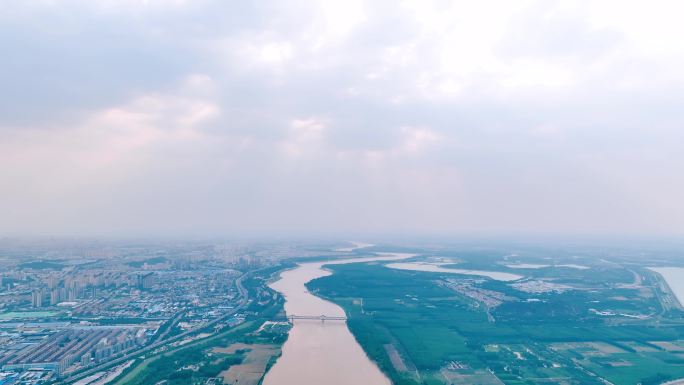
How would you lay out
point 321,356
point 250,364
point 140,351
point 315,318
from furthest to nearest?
1. point 315,318
2. point 140,351
3. point 321,356
4. point 250,364

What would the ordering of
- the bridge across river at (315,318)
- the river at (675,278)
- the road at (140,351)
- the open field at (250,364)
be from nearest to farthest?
the open field at (250,364) → the road at (140,351) → the bridge across river at (315,318) → the river at (675,278)

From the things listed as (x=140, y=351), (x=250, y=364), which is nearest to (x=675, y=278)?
(x=250, y=364)

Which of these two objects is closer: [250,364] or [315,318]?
[250,364]

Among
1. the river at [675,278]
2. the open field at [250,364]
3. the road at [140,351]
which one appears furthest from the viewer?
the river at [675,278]

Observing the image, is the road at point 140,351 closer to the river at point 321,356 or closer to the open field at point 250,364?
the open field at point 250,364

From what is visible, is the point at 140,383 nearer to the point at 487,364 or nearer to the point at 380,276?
the point at 487,364

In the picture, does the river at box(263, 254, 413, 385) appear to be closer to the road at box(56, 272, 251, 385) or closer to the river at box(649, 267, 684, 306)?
the road at box(56, 272, 251, 385)

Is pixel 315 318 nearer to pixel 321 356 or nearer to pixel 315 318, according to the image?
pixel 315 318

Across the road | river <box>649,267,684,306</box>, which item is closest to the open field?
the road

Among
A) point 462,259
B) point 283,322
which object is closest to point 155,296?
point 283,322

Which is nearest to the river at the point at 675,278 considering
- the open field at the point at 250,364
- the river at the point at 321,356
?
the river at the point at 321,356
